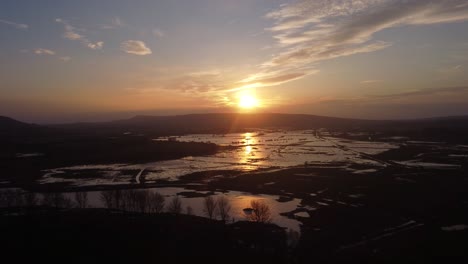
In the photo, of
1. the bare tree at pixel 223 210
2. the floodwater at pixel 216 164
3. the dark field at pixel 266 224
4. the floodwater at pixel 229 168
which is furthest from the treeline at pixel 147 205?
the floodwater at pixel 216 164

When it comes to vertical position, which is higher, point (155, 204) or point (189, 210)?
point (155, 204)

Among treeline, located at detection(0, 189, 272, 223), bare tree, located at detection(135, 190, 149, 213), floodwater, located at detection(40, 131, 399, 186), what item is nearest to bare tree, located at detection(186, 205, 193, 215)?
treeline, located at detection(0, 189, 272, 223)

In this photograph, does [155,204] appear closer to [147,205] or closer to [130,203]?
[147,205]

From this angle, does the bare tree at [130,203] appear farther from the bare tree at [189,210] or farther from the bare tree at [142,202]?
the bare tree at [189,210]

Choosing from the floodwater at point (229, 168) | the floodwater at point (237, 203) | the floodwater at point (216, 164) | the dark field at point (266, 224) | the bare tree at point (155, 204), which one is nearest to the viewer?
the dark field at point (266, 224)

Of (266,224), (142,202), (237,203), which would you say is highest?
(142,202)

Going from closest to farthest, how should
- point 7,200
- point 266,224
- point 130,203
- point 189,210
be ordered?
point 266,224, point 189,210, point 130,203, point 7,200

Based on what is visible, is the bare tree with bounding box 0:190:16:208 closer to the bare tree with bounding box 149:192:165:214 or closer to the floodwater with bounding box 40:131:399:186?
the floodwater with bounding box 40:131:399:186

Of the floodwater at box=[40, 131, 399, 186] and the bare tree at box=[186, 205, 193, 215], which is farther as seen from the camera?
the floodwater at box=[40, 131, 399, 186]

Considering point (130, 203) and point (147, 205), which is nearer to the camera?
point (147, 205)

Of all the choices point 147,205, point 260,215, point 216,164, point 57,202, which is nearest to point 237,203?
point 260,215

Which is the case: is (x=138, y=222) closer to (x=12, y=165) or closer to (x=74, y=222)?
(x=74, y=222)
